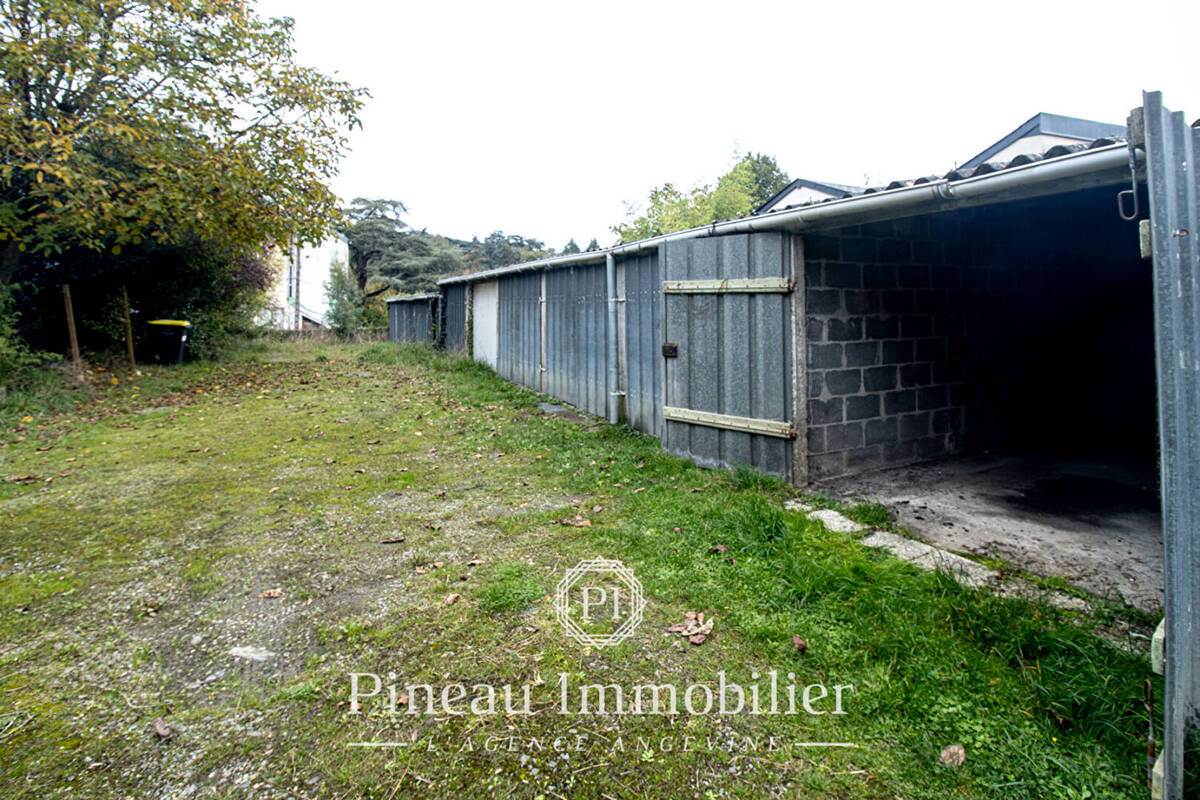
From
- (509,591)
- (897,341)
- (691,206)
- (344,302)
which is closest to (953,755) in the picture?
(509,591)

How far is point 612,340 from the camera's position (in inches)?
282

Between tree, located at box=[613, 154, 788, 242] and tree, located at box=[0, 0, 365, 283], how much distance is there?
18554mm

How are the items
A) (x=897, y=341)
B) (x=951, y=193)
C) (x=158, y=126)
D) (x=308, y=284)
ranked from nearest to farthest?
(x=951, y=193), (x=897, y=341), (x=158, y=126), (x=308, y=284)

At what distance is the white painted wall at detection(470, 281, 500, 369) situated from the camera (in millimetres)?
11391

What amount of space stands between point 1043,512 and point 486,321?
378 inches

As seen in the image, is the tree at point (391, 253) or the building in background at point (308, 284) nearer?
the building in background at point (308, 284)

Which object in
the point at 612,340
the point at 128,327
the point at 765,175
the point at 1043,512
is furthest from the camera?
the point at 765,175

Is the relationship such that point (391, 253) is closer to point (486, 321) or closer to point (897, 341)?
point (486, 321)

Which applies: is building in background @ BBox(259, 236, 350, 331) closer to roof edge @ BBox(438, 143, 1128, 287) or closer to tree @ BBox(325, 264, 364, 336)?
tree @ BBox(325, 264, 364, 336)

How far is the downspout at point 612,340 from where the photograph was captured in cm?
706

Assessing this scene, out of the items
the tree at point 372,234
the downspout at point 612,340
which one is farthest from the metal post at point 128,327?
the tree at point 372,234

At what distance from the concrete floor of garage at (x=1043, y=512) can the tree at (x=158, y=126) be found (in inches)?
375

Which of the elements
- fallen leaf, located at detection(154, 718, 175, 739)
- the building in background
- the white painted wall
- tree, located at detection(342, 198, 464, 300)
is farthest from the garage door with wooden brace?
tree, located at detection(342, 198, 464, 300)

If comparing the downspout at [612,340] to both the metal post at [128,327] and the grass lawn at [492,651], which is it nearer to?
the grass lawn at [492,651]
